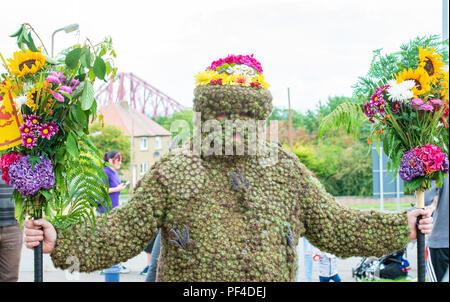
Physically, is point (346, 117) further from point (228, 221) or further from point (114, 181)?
point (114, 181)

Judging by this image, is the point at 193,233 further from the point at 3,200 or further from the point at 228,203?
the point at 3,200

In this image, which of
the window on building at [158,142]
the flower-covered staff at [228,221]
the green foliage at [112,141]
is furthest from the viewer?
the window on building at [158,142]

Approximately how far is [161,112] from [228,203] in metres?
39.3

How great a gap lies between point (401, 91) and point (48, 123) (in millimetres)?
2076

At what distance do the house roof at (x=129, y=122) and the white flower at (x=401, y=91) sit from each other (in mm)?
24282

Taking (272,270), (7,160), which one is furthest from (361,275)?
(7,160)

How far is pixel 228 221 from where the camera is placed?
2.78 meters

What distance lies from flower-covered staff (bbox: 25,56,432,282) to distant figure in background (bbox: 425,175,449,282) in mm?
1559

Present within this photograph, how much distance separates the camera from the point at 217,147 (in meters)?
2.83

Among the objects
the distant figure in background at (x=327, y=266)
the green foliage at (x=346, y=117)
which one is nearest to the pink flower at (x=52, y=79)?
the green foliage at (x=346, y=117)

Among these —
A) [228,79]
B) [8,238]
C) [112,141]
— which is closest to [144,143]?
[112,141]

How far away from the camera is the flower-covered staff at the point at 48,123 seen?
2.40 meters

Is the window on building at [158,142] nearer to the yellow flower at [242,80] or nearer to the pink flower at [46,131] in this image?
the yellow flower at [242,80]

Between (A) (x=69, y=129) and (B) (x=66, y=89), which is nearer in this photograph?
(B) (x=66, y=89)
